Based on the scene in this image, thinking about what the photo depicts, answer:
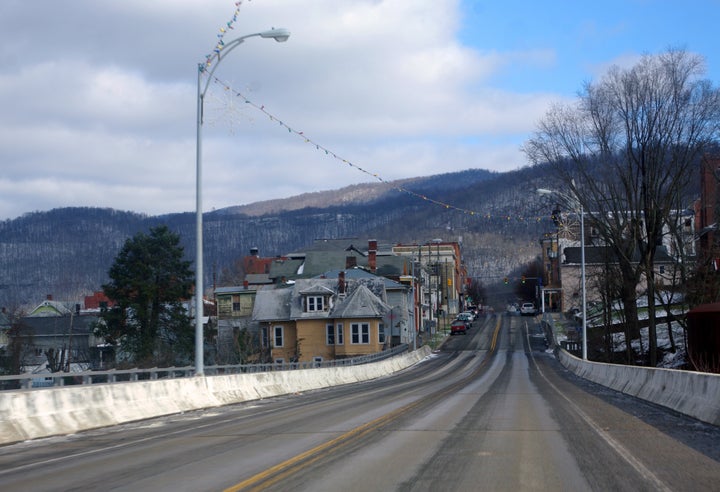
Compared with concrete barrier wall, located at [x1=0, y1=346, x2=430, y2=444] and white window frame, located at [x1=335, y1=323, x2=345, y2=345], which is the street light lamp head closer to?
concrete barrier wall, located at [x1=0, y1=346, x2=430, y2=444]

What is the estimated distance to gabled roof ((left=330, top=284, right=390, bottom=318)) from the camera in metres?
75.1

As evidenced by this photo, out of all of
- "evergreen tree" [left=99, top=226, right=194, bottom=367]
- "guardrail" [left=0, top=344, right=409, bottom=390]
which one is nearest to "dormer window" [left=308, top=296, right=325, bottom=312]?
"guardrail" [left=0, top=344, right=409, bottom=390]

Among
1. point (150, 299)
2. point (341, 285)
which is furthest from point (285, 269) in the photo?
point (150, 299)

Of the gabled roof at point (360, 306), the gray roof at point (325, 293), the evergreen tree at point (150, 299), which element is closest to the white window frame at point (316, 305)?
the gray roof at point (325, 293)

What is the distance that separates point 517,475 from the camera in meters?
10.3

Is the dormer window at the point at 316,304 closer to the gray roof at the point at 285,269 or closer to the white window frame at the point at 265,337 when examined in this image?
the white window frame at the point at 265,337

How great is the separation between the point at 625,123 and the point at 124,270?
42.7 meters

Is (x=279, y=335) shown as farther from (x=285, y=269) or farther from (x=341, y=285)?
(x=285, y=269)

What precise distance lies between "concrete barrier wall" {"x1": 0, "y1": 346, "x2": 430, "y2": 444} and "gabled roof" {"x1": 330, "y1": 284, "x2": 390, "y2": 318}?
1662 inches

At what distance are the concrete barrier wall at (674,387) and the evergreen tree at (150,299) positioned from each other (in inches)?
1620

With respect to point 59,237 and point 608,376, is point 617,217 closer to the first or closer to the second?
point 608,376

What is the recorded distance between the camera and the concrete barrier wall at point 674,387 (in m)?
17.0

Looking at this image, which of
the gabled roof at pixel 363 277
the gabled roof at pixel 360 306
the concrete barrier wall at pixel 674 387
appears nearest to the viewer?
the concrete barrier wall at pixel 674 387

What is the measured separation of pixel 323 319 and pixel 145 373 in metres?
31.7
